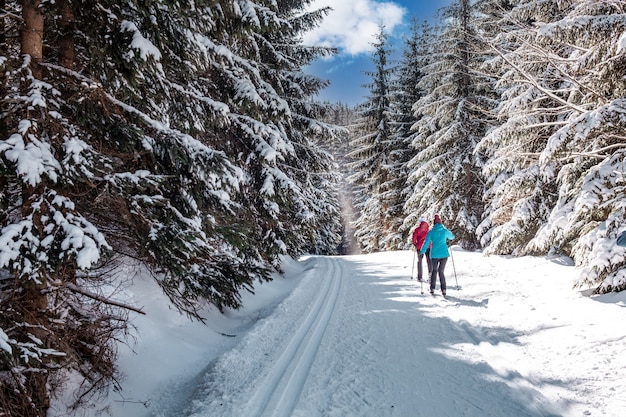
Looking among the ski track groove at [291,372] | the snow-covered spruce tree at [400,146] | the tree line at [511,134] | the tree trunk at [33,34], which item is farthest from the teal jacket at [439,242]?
the snow-covered spruce tree at [400,146]

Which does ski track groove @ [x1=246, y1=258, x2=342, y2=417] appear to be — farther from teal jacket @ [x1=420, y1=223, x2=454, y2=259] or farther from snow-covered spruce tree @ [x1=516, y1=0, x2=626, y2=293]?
snow-covered spruce tree @ [x1=516, y1=0, x2=626, y2=293]

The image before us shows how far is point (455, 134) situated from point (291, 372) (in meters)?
15.3

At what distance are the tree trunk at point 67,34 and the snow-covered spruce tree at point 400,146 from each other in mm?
21169

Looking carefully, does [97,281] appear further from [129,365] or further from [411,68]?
[411,68]

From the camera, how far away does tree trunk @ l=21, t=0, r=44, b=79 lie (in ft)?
11.1

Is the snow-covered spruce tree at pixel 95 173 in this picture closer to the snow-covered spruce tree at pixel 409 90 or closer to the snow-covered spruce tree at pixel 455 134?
the snow-covered spruce tree at pixel 455 134

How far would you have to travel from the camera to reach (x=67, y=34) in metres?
3.93

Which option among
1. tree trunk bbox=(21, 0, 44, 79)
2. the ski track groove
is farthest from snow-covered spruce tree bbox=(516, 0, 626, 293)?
tree trunk bbox=(21, 0, 44, 79)

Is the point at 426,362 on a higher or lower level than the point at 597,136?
lower

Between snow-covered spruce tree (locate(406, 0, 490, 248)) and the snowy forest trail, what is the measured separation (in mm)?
9553

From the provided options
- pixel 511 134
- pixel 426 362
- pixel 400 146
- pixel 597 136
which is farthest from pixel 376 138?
pixel 426 362

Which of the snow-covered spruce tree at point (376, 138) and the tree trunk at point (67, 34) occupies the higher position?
the snow-covered spruce tree at point (376, 138)

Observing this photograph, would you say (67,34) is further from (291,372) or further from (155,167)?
(291,372)

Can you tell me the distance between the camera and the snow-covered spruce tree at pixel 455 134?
1672 centimetres
